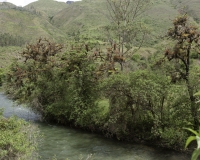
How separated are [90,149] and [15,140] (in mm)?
8894

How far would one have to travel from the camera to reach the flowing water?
1909 cm

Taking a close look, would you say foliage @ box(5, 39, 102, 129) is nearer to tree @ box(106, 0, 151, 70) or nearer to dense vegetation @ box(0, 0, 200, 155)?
dense vegetation @ box(0, 0, 200, 155)

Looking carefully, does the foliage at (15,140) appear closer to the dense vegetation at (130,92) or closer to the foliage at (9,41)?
the dense vegetation at (130,92)

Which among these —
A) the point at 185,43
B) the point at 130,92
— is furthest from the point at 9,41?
the point at 185,43

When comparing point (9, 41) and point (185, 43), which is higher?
point (185, 43)

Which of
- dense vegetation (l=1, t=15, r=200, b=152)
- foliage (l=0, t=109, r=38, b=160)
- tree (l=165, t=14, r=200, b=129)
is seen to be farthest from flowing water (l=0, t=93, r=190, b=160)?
tree (l=165, t=14, r=200, b=129)

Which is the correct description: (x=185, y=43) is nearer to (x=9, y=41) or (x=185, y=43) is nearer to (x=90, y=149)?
(x=90, y=149)

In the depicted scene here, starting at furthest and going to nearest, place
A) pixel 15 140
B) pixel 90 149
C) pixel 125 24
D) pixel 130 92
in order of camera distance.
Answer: pixel 125 24, pixel 130 92, pixel 90 149, pixel 15 140

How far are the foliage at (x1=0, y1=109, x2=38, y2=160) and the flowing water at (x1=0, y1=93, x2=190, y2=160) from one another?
1881 millimetres

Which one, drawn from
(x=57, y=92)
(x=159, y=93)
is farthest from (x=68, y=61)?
(x=159, y=93)

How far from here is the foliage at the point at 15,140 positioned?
1251 centimetres

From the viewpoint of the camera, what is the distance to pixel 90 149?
21.0m

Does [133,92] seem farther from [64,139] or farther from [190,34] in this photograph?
[64,139]

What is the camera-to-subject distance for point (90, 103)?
2697 cm
